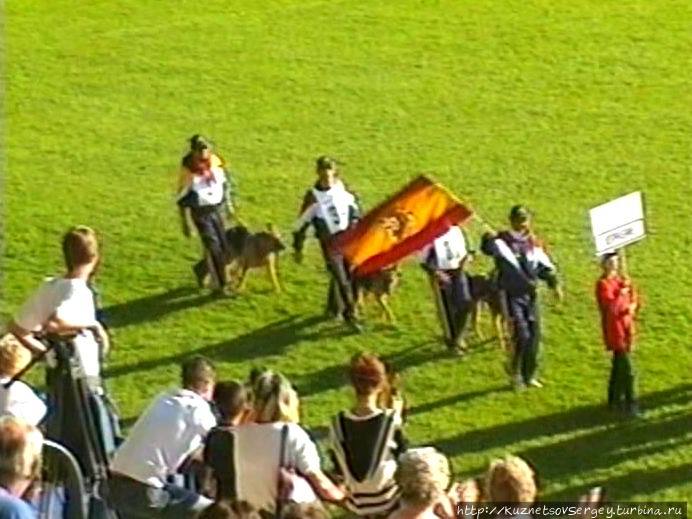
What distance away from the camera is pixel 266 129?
21172 mm

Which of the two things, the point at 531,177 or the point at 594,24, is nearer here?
the point at 531,177

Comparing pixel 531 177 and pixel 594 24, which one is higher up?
pixel 594 24

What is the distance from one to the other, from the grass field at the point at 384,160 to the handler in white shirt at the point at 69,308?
9.12 ft

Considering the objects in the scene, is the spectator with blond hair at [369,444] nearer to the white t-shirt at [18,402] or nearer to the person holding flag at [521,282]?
the white t-shirt at [18,402]

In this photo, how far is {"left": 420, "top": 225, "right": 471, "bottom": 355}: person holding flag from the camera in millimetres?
14672

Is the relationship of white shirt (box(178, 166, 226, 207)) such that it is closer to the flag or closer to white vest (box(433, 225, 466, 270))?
the flag

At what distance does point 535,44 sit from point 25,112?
656cm

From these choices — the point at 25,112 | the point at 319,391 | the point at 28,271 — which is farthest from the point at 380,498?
the point at 25,112

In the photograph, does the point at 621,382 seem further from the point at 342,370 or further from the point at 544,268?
the point at 342,370

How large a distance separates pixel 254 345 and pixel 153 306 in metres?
1.20

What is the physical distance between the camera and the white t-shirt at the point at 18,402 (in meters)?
10.5

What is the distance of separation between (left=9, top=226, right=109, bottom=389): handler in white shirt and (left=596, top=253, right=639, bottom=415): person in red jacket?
3.87 metres

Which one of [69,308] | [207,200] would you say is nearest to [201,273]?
[207,200]

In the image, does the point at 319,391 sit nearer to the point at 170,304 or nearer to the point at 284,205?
the point at 170,304
